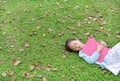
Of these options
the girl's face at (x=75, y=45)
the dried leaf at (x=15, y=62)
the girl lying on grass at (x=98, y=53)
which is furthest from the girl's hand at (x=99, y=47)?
the dried leaf at (x=15, y=62)

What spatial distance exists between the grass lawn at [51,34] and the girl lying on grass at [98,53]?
124 mm

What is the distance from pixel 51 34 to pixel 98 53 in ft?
5.19

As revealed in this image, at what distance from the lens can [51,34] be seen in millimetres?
7062

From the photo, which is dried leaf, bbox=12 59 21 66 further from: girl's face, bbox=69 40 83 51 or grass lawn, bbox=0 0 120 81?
girl's face, bbox=69 40 83 51

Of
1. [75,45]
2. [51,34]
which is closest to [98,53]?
[75,45]

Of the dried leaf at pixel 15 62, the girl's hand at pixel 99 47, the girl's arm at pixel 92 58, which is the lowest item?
the dried leaf at pixel 15 62

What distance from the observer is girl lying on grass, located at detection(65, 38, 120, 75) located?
5.73 metres

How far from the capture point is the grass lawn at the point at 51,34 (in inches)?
225

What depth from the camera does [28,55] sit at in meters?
6.29

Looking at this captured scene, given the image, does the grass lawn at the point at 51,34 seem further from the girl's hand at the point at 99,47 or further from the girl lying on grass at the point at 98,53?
the girl's hand at the point at 99,47

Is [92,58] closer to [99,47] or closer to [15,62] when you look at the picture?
[99,47]

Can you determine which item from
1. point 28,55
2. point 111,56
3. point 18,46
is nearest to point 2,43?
point 18,46

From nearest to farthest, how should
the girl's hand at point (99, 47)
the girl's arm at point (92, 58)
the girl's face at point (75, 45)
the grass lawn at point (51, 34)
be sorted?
the grass lawn at point (51, 34) → the girl's arm at point (92, 58) → the girl's hand at point (99, 47) → the girl's face at point (75, 45)

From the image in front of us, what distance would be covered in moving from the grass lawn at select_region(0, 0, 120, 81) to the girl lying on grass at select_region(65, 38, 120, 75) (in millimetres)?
124
